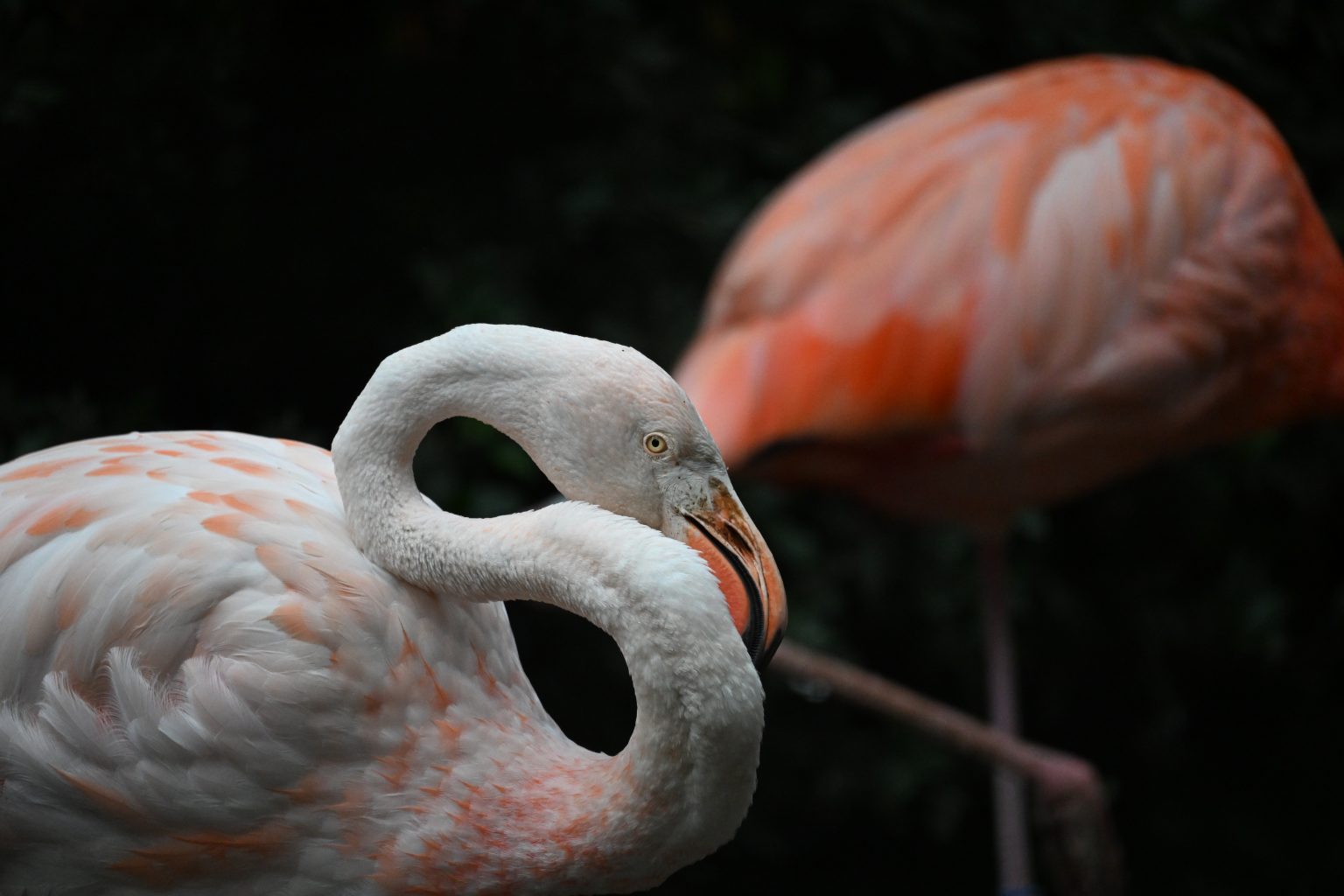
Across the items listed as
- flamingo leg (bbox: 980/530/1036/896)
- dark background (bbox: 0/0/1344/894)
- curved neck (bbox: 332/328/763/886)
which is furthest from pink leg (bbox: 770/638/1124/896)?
curved neck (bbox: 332/328/763/886)

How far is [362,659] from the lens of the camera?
1430 mm

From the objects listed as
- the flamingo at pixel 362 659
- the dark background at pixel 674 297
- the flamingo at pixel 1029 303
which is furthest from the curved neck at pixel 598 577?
the dark background at pixel 674 297

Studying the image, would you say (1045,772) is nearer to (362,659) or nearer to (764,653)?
(764,653)

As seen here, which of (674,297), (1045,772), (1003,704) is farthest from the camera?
(674,297)

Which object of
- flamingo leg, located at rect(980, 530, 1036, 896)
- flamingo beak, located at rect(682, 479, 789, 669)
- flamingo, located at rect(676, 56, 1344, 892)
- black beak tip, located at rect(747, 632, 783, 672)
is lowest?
flamingo leg, located at rect(980, 530, 1036, 896)

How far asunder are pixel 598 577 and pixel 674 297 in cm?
208

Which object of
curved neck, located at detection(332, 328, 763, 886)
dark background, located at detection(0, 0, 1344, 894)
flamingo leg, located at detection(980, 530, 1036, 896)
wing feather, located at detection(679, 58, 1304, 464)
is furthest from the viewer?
flamingo leg, located at detection(980, 530, 1036, 896)

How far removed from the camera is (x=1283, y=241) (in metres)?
2.71

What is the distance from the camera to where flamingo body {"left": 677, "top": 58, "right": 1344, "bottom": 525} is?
2.56 meters

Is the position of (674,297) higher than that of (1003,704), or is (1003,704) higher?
(674,297)

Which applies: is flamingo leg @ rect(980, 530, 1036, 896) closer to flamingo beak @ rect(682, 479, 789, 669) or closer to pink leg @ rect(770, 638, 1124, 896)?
pink leg @ rect(770, 638, 1124, 896)

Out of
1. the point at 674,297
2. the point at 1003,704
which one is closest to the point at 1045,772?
the point at 1003,704

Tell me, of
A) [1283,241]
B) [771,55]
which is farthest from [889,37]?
[1283,241]

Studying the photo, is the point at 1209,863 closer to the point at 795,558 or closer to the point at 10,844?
the point at 795,558
